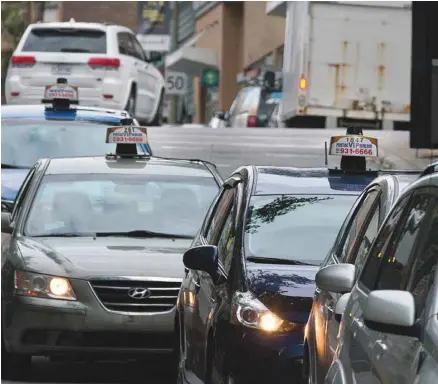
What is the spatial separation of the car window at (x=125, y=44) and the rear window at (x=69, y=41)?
1.15 feet

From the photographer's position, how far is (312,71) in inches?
1159

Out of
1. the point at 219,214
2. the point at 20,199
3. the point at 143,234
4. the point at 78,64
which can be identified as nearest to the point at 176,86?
the point at 78,64

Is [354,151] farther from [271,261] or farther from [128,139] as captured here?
[128,139]

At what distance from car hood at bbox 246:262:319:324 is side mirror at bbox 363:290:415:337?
3.03 meters

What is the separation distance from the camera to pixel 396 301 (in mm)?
4277

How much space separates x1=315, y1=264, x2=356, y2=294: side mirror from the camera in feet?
19.1

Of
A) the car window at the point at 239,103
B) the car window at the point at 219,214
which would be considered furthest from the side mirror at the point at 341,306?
the car window at the point at 239,103

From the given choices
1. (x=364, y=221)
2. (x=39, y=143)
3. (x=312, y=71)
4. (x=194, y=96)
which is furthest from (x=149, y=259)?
(x=194, y=96)

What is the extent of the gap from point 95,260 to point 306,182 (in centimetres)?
196

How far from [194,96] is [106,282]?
65641 mm

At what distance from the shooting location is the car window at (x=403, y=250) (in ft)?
16.4

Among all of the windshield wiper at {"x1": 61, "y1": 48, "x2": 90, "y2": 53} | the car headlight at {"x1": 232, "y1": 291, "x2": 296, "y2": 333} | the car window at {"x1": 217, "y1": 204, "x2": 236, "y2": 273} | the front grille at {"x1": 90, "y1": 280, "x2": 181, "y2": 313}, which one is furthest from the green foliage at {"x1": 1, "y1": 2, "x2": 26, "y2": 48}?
the car headlight at {"x1": 232, "y1": 291, "x2": 296, "y2": 333}

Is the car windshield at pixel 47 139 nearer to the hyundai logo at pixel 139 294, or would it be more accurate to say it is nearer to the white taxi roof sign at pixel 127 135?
the white taxi roof sign at pixel 127 135

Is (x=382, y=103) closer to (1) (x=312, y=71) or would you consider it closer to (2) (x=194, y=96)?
(1) (x=312, y=71)
